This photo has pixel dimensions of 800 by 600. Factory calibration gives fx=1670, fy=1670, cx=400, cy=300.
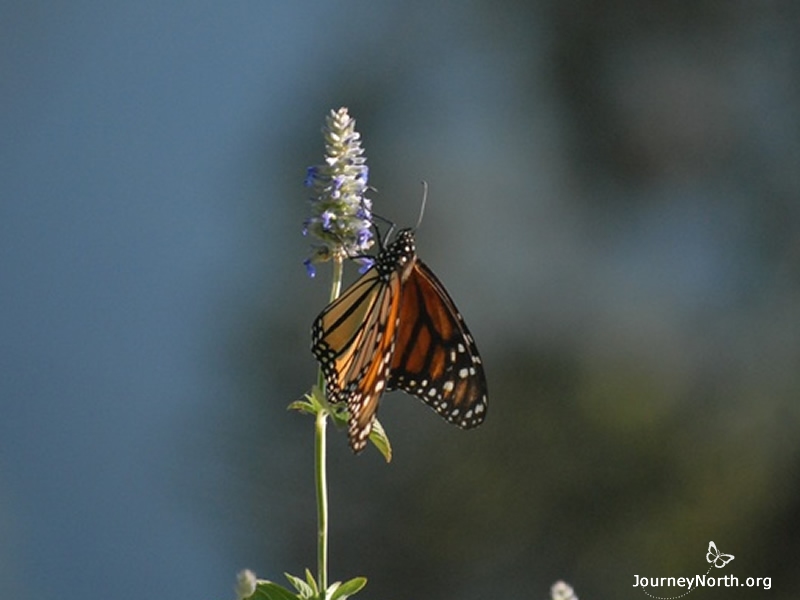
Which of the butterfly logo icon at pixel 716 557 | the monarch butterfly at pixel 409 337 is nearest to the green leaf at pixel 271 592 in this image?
the monarch butterfly at pixel 409 337

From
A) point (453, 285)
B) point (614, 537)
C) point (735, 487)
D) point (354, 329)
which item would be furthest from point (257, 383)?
point (354, 329)

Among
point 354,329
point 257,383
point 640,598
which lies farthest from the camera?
point 640,598

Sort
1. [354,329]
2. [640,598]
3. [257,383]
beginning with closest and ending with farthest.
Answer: [354,329] → [257,383] → [640,598]

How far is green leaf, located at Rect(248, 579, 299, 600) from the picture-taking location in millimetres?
1768

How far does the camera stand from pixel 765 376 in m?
5.32

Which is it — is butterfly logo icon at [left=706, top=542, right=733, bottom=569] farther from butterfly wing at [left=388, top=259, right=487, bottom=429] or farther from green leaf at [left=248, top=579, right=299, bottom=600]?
green leaf at [left=248, top=579, right=299, bottom=600]

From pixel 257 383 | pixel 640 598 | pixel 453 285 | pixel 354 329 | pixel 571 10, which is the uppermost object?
pixel 571 10

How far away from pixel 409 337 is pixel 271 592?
594 millimetres

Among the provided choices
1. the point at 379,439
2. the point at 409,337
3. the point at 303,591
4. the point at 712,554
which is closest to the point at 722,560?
the point at 712,554

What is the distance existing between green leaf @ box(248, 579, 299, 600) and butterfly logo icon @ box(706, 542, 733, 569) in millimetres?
3283

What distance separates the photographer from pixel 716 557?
5.02 m

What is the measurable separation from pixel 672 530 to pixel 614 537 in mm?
178

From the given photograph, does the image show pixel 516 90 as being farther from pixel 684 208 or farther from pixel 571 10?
pixel 684 208

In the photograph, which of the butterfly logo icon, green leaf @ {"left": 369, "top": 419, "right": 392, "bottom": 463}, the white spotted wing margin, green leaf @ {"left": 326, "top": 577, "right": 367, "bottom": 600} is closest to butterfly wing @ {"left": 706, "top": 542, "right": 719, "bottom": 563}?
the butterfly logo icon
